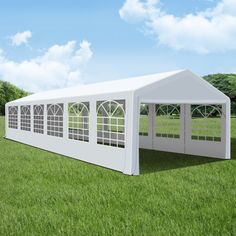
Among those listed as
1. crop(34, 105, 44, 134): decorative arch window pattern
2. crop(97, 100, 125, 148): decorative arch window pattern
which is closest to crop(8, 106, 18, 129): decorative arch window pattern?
crop(34, 105, 44, 134): decorative arch window pattern

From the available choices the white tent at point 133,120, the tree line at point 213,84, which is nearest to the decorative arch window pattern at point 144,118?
the white tent at point 133,120

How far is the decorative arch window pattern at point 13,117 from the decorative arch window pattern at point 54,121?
4499mm

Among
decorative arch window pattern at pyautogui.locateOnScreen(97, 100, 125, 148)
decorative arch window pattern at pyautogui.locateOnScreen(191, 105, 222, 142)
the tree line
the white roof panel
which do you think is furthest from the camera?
the tree line

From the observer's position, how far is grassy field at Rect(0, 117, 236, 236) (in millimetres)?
4871

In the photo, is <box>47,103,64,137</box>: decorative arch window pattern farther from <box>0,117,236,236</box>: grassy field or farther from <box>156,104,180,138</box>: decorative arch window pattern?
<box>156,104,180,138</box>: decorative arch window pattern

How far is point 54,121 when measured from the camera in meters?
13.2

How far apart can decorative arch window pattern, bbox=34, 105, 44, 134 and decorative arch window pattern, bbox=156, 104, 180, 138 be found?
4.46 meters

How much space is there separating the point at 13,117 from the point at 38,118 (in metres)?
4.42

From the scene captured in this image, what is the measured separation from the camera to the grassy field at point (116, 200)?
16.0 feet

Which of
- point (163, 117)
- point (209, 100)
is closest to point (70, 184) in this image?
point (209, 100)

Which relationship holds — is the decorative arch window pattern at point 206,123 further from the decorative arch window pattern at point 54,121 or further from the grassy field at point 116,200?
the decorative arch window pattern at point 54,121

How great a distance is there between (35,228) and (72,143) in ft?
22.0

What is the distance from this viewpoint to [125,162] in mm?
8617

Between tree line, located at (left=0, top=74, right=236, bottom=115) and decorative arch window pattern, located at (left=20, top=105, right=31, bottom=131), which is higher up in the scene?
tree line, located at (left=0, top=74, right=236, bottom=115)
